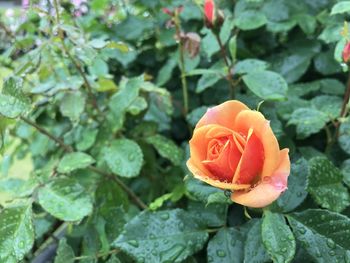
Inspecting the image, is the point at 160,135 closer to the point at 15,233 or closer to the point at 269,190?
the point at 15,233

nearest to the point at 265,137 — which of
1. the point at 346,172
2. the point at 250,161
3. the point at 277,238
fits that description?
the point at 250,161

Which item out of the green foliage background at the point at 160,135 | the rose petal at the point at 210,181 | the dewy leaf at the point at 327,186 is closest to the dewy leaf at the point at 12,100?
the green foliage background at the point at 160,135

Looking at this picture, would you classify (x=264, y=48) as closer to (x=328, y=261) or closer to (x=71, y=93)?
(x=71, y=93)

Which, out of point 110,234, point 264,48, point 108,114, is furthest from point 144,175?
point 264,48

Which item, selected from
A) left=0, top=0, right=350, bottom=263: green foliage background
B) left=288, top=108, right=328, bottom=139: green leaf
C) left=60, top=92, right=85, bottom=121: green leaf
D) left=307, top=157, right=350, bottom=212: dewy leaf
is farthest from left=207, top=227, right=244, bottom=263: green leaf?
left=60, top=92, right=85, bottom=121: green leaf

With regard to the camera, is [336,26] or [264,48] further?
[264,48]

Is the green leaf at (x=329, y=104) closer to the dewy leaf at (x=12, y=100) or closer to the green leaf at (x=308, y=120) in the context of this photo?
the green leaf at (x=308, y=120)

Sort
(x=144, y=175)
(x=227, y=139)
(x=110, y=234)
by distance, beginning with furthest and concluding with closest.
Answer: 1. (x=144, y=175)
2. (x=110, y=234)
3. (x=227, y=139)
